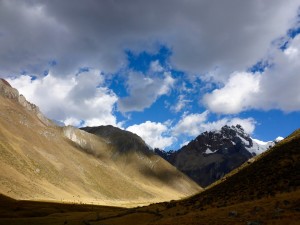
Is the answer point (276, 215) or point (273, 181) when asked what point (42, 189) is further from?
point (276, 215)

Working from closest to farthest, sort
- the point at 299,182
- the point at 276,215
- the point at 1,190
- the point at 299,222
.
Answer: the point at 299,222 < the point at 276,215 < the point at 299,182 < the point at 1,190

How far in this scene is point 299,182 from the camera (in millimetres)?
49750

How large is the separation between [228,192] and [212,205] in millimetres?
7190

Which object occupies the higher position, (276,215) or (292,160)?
(292,160)

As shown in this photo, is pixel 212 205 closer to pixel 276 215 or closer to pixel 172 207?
pixel 172 207

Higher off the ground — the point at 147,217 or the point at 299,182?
the point at 299,182

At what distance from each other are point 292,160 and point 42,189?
137 metres

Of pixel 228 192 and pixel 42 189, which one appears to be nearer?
pixel 228 192

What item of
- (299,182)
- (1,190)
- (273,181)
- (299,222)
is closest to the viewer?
(299,222)

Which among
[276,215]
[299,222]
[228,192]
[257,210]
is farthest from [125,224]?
[299,222]

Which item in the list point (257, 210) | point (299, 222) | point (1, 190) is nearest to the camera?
point (299, 222)

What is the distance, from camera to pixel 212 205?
56438 mm

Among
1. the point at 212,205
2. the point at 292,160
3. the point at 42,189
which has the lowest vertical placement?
the point at 212,205

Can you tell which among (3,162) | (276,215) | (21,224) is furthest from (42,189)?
(276,215)
